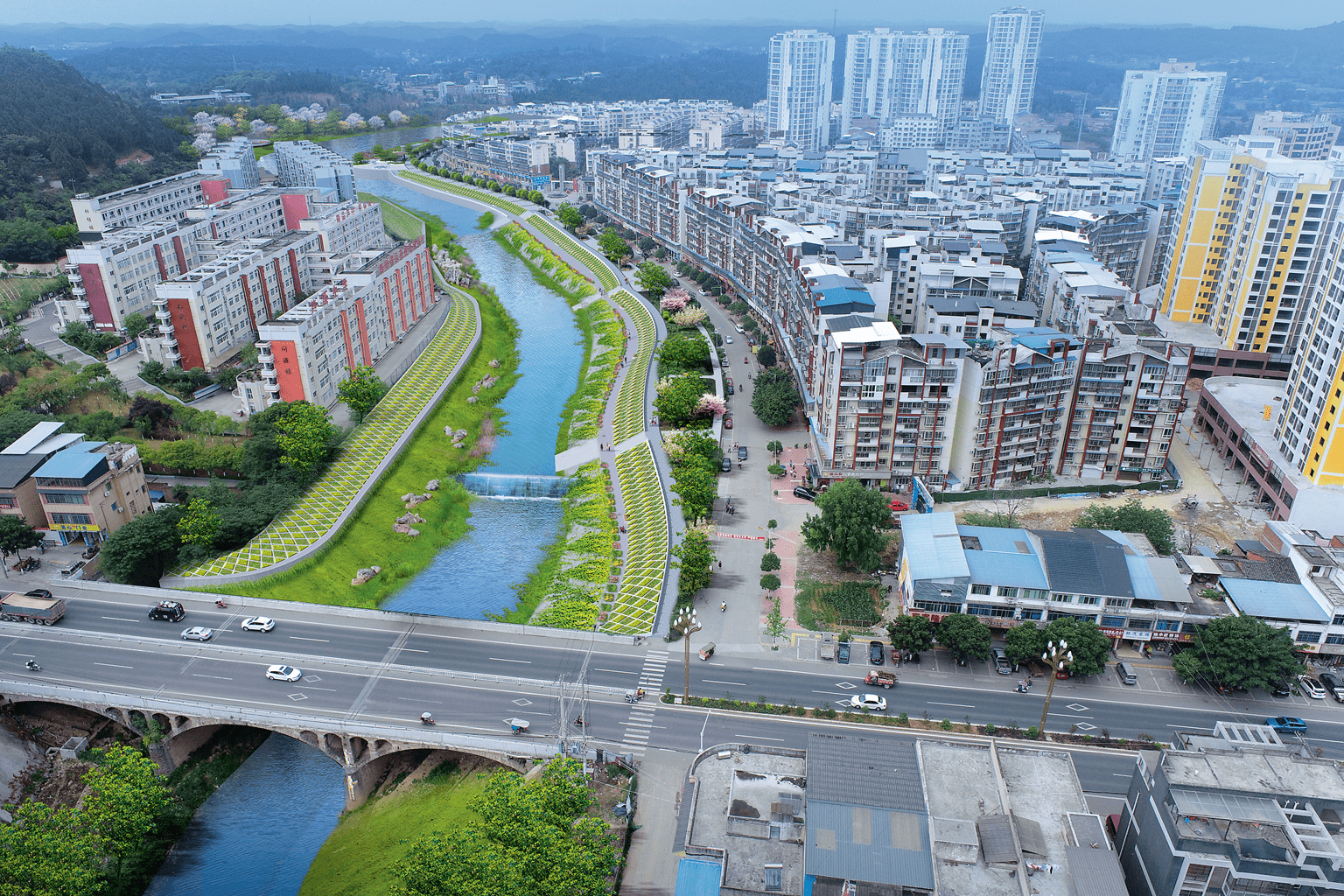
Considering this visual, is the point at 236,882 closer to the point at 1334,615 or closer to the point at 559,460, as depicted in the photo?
the point at 559,460

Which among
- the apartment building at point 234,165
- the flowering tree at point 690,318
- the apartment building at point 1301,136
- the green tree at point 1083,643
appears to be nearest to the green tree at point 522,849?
the green tree at point 1083,643

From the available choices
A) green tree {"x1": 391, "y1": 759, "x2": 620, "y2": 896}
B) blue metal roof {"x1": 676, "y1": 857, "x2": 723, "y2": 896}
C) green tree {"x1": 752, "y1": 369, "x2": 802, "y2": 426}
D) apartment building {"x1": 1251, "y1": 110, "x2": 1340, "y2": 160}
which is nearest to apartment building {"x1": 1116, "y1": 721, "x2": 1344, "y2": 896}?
blue metal roof {"x1": 676, "y1": 857, "x2": 723, "y2": 896}

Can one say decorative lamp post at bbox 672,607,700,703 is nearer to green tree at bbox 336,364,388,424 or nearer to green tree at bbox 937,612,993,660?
green tree at bbox 937,612,993,660

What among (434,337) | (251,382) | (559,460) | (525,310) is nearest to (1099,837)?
(559,460)

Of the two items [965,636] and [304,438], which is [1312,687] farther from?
[304,438]

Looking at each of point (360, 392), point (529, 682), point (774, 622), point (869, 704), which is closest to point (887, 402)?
point (774, 622)
